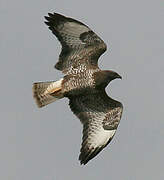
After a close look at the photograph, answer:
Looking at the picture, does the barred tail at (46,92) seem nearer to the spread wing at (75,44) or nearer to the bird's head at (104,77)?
the spread wing at (75,44)

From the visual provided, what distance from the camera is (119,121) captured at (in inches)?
902

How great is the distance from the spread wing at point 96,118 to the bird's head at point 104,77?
0.75ft

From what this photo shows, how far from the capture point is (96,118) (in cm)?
2308

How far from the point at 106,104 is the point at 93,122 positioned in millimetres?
512

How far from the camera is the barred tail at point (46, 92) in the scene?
23031 millimetres

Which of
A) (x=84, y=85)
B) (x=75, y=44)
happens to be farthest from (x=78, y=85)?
(x=75, y=44)

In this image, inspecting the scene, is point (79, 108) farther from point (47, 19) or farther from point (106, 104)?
point (47, 19)

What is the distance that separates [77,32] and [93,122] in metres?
2.13

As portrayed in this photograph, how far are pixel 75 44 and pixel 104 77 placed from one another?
1.18m

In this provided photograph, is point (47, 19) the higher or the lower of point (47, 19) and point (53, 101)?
the higher

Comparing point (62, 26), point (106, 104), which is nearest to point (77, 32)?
point (62, 26)

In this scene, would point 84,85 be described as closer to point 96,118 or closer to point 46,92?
point 96,118

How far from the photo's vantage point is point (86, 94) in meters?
23.0

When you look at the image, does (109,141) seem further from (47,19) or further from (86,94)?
(47,19)
